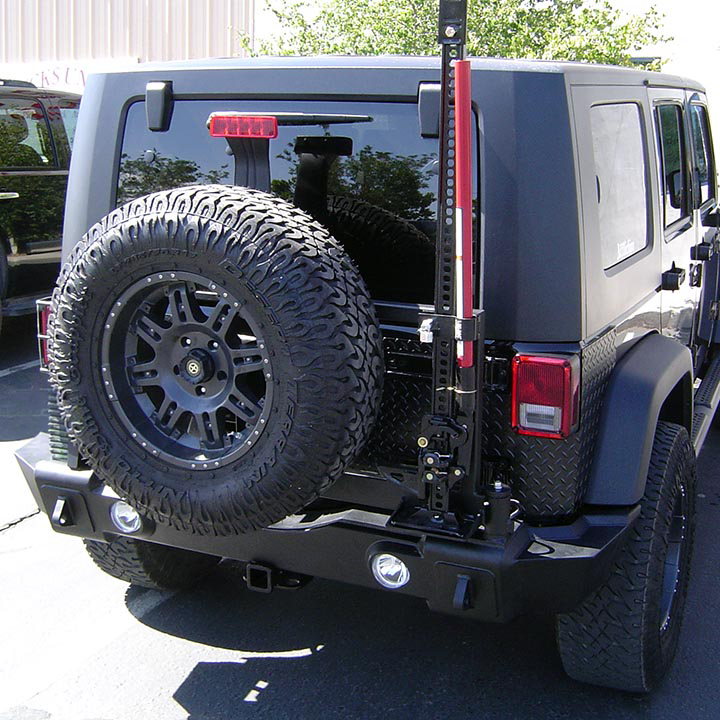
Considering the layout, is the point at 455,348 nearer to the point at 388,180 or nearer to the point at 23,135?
the point at 388,180

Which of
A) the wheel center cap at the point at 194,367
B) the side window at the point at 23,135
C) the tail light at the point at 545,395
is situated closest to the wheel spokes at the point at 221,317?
the wheel center cap at the point at 194,367

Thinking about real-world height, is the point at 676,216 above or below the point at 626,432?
above

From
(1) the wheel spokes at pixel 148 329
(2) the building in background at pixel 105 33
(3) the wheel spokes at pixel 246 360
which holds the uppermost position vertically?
(2) the building in background at pixel 105 33

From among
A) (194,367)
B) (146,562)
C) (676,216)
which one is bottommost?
(146,562)

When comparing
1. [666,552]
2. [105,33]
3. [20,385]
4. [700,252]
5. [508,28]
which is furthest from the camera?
[105,33]

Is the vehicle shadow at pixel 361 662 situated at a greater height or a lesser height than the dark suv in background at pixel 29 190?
lesser

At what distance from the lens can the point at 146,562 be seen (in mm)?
3516

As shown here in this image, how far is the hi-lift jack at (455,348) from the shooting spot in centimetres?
232

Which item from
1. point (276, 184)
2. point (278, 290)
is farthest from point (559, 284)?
point (276, 184)

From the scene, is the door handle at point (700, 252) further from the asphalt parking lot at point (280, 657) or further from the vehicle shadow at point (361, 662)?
the vehicle shadow at point (361, 662)

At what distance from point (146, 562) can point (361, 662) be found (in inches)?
35.9

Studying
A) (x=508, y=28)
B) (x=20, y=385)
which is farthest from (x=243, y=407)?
(x=508, y=28)

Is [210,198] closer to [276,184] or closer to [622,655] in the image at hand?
[276,184]

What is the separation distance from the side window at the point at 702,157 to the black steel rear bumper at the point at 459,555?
2434 millimetres
